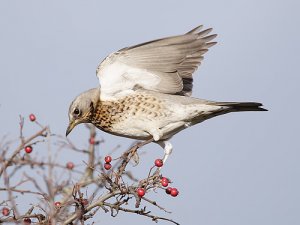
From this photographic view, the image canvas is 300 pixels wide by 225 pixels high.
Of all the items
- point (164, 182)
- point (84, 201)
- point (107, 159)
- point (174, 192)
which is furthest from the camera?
point (107, 159)

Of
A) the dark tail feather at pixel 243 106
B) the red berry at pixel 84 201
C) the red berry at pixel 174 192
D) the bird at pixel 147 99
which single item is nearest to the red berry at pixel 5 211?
the red berry at pixel 84 201

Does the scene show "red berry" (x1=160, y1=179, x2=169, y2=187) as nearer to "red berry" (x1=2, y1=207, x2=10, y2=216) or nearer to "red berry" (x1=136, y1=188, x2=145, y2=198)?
"red berry" (x1=136, y1=188, x2=145, y2=198)

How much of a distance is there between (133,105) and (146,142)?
48 cm

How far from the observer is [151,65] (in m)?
6.53

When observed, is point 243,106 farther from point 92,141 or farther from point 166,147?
point 92,141

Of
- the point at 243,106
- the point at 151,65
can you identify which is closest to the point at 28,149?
the point at 151,65

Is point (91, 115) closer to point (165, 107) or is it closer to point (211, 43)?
point (165, 107)

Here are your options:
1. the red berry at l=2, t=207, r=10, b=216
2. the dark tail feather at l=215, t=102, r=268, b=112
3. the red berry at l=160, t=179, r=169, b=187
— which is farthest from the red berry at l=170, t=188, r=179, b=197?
the dark tail feather at l=215, t=102, r=268, b=112

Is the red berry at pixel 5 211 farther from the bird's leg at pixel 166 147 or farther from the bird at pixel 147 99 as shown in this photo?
the bird's leg at pixel 166 147

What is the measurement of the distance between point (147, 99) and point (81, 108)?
741mm

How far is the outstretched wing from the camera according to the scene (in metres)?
6.38

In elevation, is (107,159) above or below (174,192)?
above

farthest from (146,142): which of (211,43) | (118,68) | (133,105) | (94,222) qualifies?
(94,222)

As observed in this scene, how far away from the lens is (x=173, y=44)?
21.3 feet
